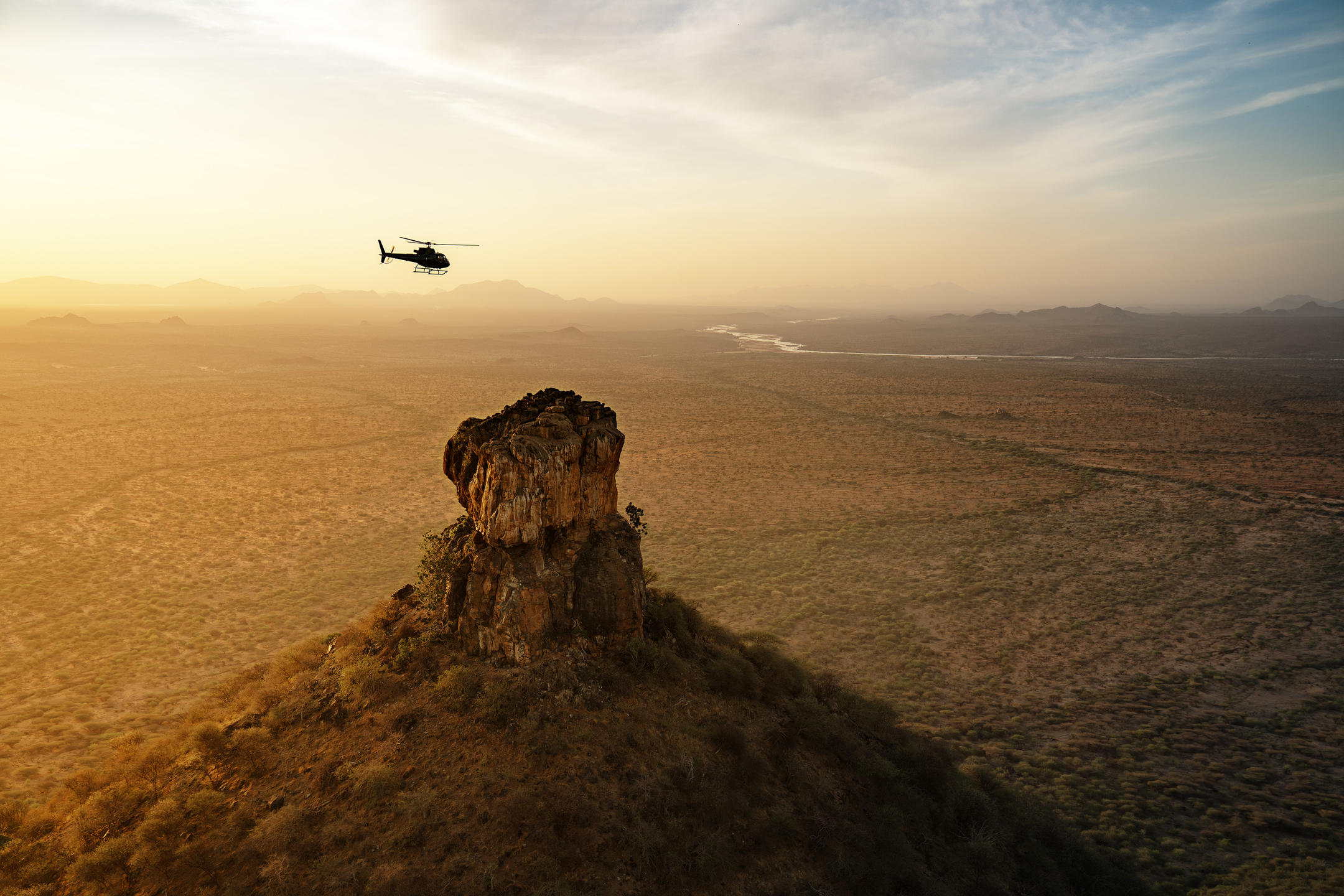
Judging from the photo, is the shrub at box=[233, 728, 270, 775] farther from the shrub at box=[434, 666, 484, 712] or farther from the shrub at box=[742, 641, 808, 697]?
the shrub at box=[742, 641, 808, 697]

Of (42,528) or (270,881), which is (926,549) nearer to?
(270,881)

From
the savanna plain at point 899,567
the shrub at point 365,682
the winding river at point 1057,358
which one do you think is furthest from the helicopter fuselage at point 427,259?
the winding river at point 1057,358

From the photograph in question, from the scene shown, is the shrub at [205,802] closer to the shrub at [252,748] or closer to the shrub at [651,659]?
the shrub at [252,748]

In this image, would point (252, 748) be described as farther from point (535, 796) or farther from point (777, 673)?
point (777, 673)

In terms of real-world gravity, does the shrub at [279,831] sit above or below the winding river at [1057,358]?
below

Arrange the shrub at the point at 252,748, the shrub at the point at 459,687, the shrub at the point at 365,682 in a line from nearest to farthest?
1. the shrub at the point at 252,748
2. the shrub at the point at 459,687
3. the shrub at the point at 365,682

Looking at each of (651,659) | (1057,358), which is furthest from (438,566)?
(1057,358)

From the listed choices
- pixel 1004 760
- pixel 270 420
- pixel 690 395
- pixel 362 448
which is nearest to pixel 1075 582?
pixel 1004 760

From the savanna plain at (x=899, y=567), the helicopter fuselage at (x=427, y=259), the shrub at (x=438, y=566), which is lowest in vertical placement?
the savanna plain at (x=899, y=567)
